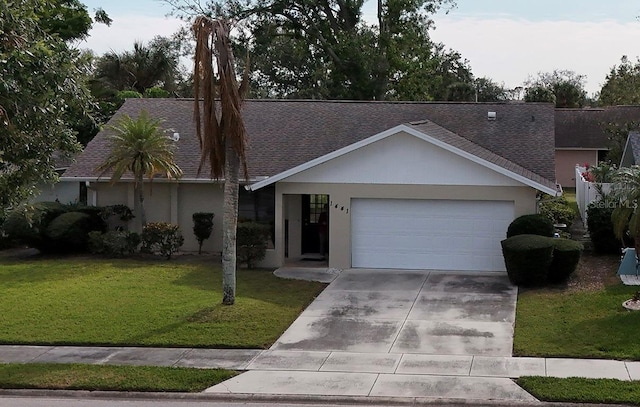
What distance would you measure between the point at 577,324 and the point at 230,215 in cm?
715

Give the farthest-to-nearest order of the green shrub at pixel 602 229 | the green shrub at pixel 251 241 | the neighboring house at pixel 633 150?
1. the neighboring house at pixel 633 150
2. the green shrub at pixel 251 241
3. the green shrub at pixel 602 229

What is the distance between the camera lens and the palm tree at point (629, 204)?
1722 centimetres

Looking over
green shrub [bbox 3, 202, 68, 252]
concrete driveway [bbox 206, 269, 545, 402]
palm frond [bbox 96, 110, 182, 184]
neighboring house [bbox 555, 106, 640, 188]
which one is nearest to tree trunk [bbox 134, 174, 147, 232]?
palm frond [bbox 96, 110, 182, 184]

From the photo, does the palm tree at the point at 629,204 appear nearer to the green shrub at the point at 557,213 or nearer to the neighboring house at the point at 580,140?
the green shrub at the point at 557,213

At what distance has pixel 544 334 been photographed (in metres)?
15.8

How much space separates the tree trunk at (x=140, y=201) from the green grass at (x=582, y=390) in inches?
591

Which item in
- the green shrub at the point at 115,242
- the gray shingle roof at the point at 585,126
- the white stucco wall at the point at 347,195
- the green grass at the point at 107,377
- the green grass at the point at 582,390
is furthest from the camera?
the gray shingle roof at the point at 585,126

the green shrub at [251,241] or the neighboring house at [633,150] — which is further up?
the neighboring house at [633,150]

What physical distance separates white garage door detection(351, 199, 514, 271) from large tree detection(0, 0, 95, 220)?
38.8 ft

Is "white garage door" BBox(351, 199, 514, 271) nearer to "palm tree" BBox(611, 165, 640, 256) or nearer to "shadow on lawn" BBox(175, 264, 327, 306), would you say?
"shadow on lawn" BBox(175, 264, 327, 306)

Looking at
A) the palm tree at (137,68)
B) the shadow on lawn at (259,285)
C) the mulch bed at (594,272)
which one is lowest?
the shadow on lawn at (259,285)

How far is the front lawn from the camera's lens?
1464cm

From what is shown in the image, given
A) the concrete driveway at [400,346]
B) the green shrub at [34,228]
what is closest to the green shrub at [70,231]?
the green shrub at [34,228]

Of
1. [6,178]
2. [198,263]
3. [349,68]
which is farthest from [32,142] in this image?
[349,68]
